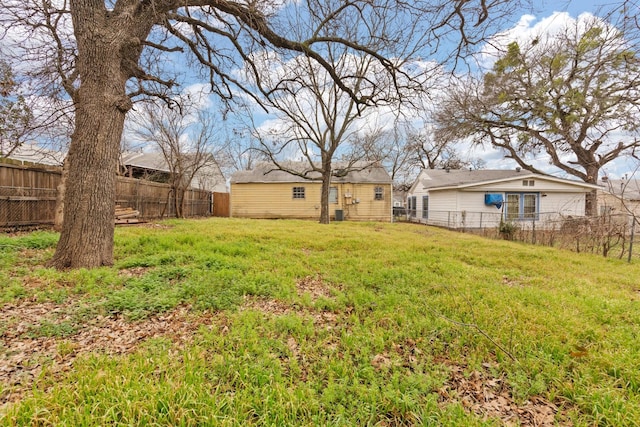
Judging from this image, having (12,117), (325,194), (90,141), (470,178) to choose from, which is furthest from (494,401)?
A: (470,178)

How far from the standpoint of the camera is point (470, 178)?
18266 mm

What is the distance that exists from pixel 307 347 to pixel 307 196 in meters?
16.9

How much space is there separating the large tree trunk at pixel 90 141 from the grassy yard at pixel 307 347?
59cm

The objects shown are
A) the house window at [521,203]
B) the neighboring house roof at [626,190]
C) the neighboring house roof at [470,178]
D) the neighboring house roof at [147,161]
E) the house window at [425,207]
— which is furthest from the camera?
the house window at [425,207]

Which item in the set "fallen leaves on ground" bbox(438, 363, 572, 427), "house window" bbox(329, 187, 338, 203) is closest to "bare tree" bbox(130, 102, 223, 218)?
"house window" bbox(329, 187, 338, 203)

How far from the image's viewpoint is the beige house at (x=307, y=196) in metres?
18.8

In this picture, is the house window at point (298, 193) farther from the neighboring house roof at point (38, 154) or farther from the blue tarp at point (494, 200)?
the neighboring house roof at point (38, 154)

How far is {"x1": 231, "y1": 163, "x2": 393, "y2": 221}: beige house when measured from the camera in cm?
1884

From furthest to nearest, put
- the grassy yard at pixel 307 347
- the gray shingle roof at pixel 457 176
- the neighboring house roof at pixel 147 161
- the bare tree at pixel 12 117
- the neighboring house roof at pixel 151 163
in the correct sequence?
1. the neighboring house roof at pixel 147 161
2. the neighboring house roof at pixel 151 163
3. the gray shingle roof at pixel 457 176
4. the bare tree at pixel 12 117
5. the grassy yard at pixel 307 347

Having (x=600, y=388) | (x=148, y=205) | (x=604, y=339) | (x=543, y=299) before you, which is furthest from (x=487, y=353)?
(x=148, y=205)

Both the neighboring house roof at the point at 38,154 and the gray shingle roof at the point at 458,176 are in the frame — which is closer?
the neighboring house roof at the point at 38,154

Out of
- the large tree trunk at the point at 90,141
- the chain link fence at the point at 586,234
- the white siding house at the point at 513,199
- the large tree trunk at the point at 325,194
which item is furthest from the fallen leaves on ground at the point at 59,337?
the white siding house at the point at 513,199

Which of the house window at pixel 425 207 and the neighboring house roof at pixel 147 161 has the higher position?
the neighboring house roof at pixel 147 161

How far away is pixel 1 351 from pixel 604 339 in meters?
5.59
